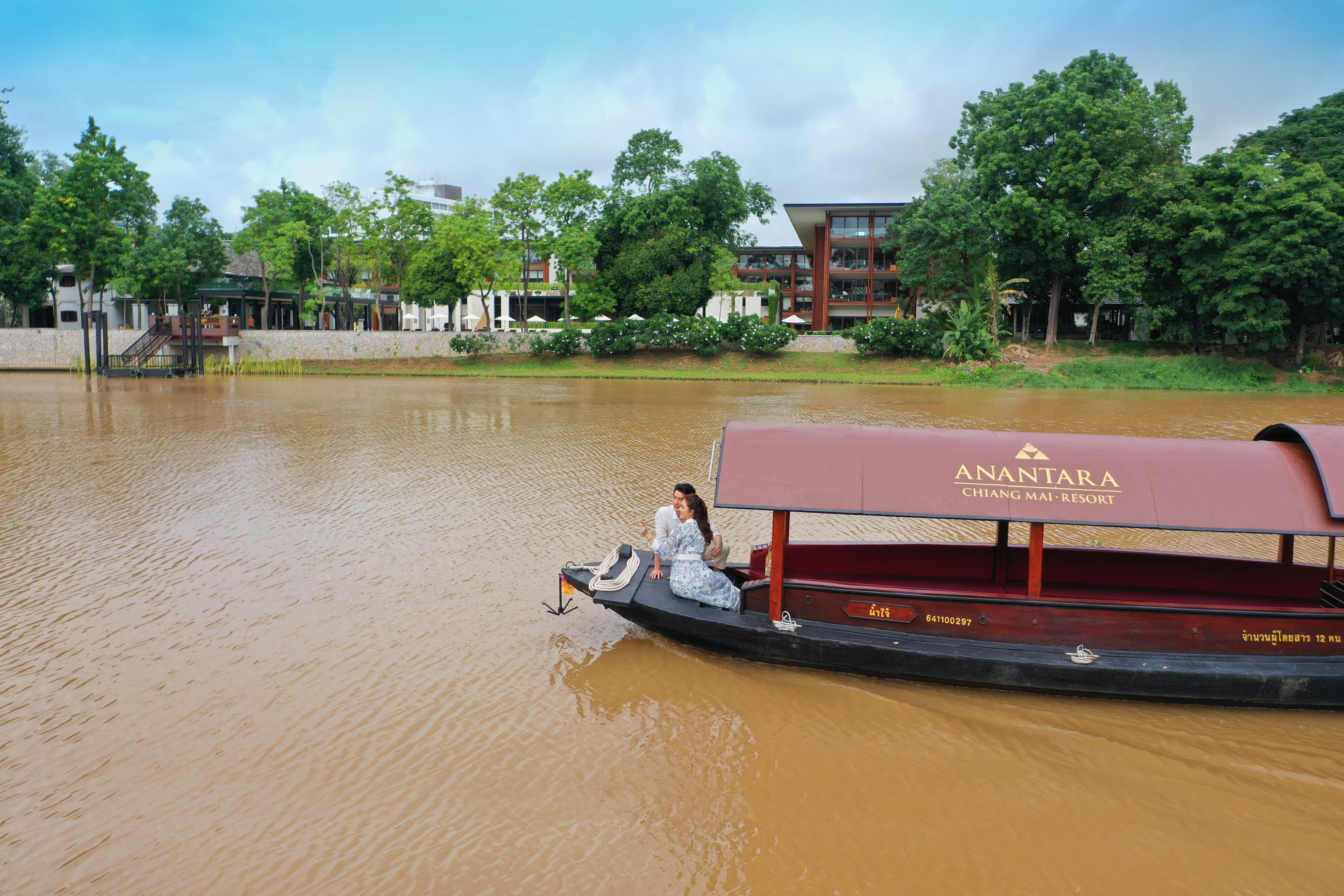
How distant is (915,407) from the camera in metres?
27.6

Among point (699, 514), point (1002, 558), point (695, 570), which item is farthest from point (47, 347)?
point (1002, 558)

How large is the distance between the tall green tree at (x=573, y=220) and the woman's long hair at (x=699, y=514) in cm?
3871

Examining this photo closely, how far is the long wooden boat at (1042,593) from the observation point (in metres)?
6.66

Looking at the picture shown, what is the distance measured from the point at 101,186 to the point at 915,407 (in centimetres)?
4187

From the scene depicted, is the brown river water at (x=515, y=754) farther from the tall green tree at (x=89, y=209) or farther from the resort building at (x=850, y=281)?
the resort building at (x=850, y=281)

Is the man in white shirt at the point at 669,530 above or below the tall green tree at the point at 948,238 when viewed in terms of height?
below

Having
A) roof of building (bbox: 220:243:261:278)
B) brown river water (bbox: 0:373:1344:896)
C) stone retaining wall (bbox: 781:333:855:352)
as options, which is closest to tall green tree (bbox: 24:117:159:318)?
roof of building (bbox: 220:243:261:278)

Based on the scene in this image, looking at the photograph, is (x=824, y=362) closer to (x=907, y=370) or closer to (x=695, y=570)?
(x=907, y=370)

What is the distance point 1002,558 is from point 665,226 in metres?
40.0

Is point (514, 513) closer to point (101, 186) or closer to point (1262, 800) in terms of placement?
point (1262, 800)

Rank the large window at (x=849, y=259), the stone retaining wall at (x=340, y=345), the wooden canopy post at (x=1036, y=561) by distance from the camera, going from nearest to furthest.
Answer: the wooden canopy post at (x=1036, y=561), the stone retaining wall at (x=340, y=345), the large window at (x=849, y=259)

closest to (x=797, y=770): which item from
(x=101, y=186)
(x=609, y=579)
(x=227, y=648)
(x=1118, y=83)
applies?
(x=609, y=579)

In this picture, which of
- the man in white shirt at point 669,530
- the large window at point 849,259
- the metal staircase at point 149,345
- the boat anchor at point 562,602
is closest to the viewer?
the man in white shirt at point 669,530

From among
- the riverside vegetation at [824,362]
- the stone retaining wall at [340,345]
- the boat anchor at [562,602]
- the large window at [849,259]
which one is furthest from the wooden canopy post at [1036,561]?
the large window at [849,259]
